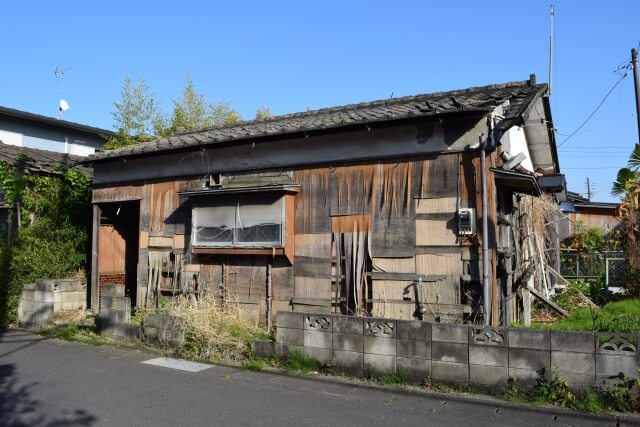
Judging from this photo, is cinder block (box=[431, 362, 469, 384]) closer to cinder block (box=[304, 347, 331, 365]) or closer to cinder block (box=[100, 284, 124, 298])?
cinder block (box=[304, 347, 331, 365])

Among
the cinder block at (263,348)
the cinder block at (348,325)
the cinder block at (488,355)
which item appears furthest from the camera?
the cinder block at (263,348)

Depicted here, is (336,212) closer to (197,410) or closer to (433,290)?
(433,290)

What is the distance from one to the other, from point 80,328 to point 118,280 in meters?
2.92

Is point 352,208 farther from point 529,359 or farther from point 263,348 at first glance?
point 529,359

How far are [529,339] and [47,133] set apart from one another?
1014 inches

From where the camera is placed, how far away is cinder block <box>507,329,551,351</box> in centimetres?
614

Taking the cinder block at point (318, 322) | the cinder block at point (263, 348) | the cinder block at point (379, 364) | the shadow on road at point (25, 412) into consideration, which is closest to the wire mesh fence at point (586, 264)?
the cinder block at point (379, 364)

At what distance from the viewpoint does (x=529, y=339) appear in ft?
20.4

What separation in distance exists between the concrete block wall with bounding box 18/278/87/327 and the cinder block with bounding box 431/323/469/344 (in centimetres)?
933

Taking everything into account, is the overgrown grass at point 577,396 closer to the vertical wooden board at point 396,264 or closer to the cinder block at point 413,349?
the cinder block at point 413,349

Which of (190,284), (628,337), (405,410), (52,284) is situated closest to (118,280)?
(52,284)

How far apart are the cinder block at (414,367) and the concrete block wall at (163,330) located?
4079 mm

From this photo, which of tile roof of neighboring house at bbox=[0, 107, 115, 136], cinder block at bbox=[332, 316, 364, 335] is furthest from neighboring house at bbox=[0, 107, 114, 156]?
cinder block at bbox=[332, 316, 364, 335]

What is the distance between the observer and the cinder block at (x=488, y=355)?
20.9ft
